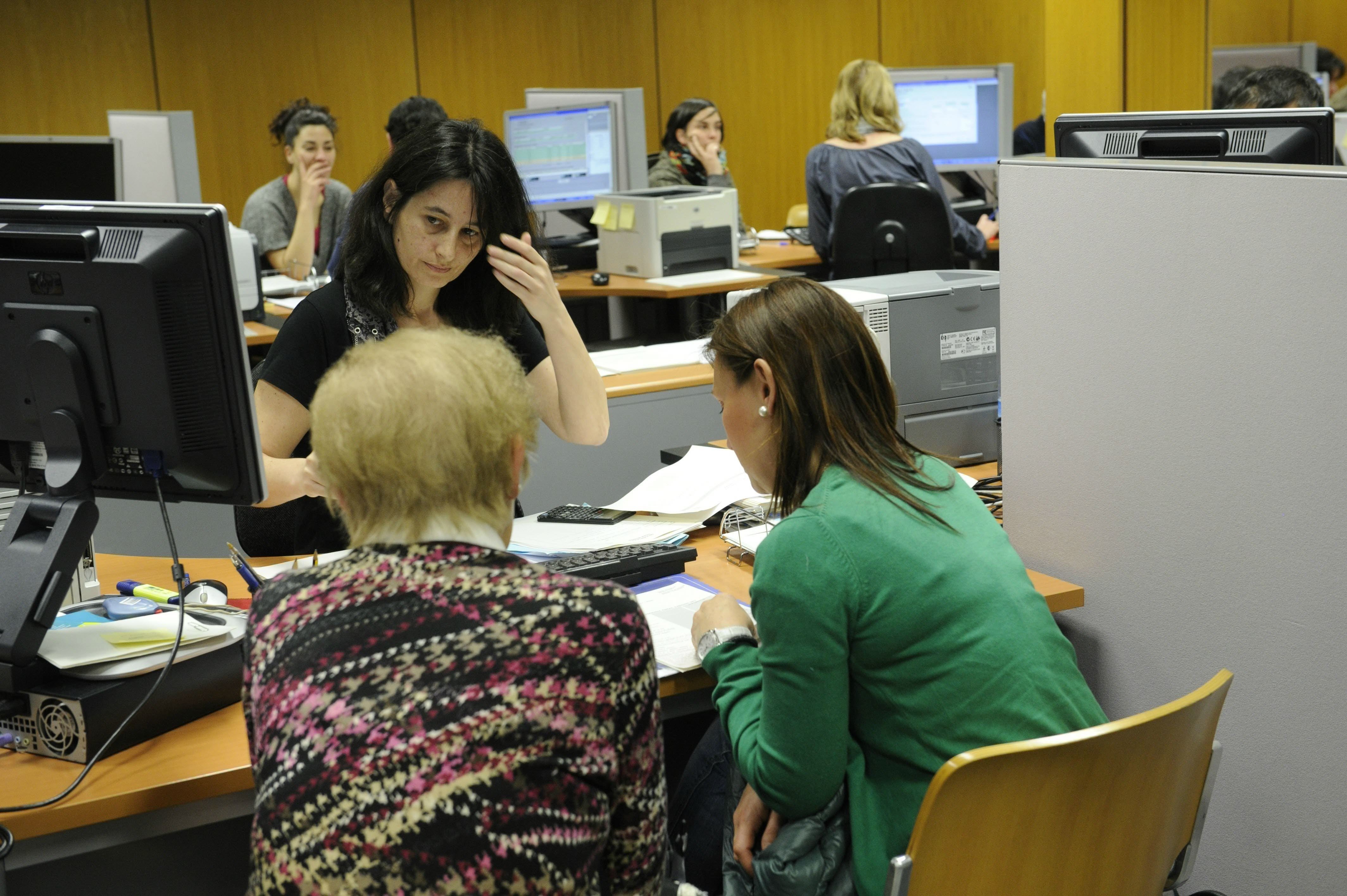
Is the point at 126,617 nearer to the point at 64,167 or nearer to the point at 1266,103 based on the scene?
the point at 64,167

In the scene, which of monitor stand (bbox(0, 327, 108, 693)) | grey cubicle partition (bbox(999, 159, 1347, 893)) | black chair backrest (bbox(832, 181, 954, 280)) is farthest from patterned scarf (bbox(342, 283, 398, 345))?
black chair backrest (bbox(832, 181, 954, 280))

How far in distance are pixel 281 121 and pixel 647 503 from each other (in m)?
3.50

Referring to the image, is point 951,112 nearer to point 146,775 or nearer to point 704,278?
point 704,278

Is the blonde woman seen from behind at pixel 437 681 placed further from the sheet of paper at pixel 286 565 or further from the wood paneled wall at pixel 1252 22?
the wood paneled wall at pixel 1252 22

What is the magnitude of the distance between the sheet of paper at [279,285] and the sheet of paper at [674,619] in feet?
9.76

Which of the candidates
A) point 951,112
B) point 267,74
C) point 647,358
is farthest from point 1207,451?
point 267,74

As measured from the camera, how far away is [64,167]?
3.63m

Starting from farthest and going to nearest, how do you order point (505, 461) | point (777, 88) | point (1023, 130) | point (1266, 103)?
point (777, 88) → point (1023, 130) → point (1266, 103) → point (505, 461)

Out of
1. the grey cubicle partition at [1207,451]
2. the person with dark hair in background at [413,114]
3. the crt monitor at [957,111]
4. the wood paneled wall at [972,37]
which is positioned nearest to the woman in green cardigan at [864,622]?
the grey cubicle partition at [1207,451]

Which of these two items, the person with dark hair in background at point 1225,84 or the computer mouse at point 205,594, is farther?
the person with dark hair in background at point 1225,84

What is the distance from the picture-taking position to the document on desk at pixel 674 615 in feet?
5.00

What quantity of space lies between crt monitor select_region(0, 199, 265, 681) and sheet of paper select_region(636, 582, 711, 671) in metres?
0.52

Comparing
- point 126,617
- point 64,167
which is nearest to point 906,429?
point 126,617

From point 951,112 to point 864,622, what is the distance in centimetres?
561
